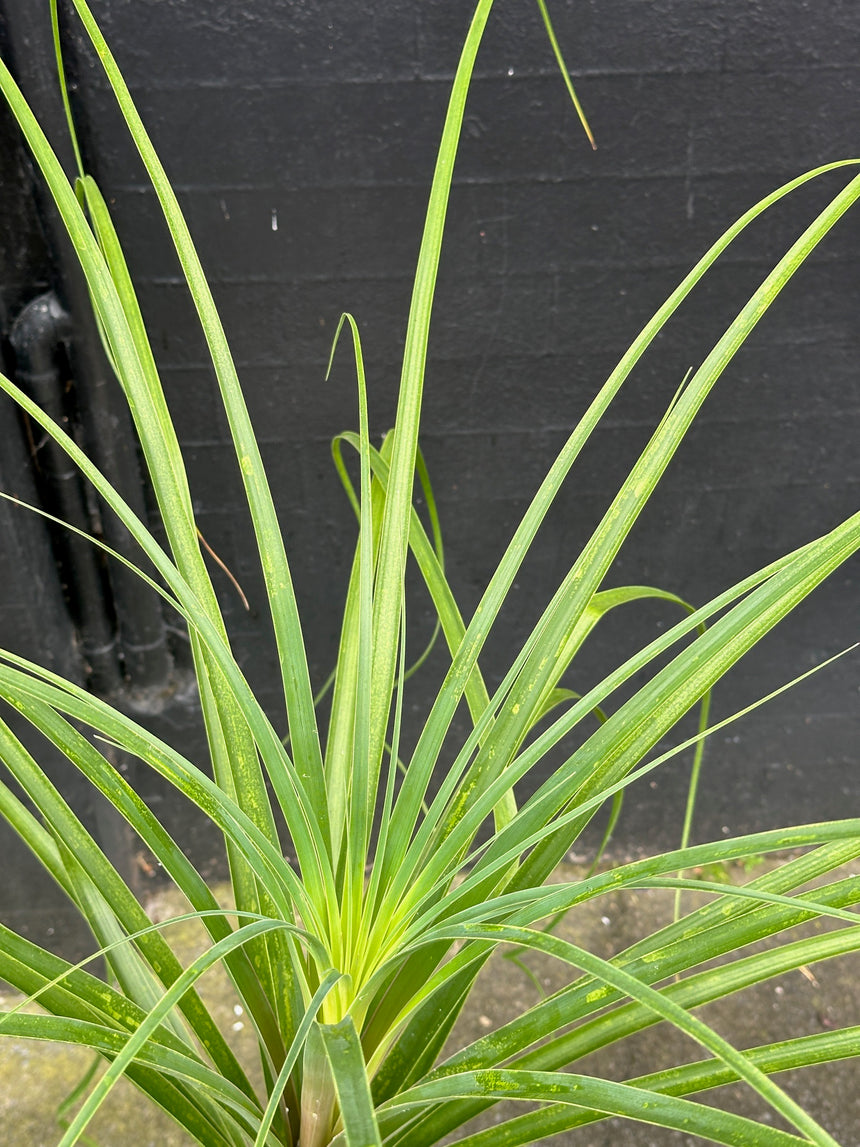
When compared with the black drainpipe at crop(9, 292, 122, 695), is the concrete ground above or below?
below

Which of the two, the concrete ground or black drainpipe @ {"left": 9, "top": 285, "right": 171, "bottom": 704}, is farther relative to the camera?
the concrete ground

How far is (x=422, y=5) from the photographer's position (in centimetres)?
105

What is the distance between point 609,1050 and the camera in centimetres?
136

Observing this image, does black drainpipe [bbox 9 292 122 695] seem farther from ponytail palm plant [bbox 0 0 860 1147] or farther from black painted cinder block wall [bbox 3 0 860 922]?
ponytail palm plant [bbox 0 0 860 1147]

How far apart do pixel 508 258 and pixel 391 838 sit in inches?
34.7

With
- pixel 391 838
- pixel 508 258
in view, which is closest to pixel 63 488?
pixel 508 258

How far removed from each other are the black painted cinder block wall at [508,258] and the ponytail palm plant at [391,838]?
22.9 inches

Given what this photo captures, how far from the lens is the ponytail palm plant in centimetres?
48

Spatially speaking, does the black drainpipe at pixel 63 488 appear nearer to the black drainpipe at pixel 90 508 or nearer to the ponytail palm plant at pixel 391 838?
the black drainpipe at pixel 90 508

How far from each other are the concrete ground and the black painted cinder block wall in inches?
15.2

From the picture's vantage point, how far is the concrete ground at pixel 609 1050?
4.12 ft

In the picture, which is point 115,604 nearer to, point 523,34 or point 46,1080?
point 46,1080

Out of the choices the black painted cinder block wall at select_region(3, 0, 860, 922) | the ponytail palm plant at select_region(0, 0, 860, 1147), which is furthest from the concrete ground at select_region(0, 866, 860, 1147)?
the ponytail palm plant at select_region(0, 0, 860, 1147)

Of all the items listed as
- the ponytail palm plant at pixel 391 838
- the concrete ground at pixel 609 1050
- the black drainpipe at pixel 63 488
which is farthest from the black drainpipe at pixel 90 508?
the ponytail palm plant at pixel 391 838
